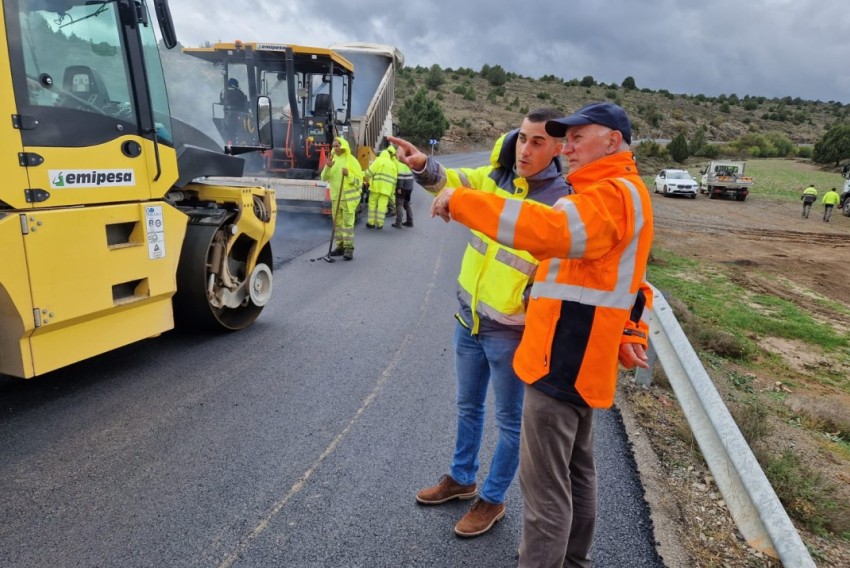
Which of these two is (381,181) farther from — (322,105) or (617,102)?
(617,102)

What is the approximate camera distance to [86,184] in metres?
3.50

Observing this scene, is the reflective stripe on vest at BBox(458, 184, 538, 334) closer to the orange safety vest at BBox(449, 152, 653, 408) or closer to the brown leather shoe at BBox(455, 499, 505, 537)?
the orange safety vest at BBox(449, 152, 653, 408)

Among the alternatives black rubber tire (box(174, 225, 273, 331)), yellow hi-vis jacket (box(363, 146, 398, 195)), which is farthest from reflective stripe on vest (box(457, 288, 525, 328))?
yellow hi-vis jacket (box(363, 146, 398, 195))

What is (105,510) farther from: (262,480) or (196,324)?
(196,324)

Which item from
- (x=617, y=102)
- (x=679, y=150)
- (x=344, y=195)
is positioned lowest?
(x=344, y=195)

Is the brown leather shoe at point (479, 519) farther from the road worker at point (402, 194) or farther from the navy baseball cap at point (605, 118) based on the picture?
the road worker at point (402, 194)

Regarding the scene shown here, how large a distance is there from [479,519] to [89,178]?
3.10 meters

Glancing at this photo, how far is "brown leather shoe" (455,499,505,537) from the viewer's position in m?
2.70

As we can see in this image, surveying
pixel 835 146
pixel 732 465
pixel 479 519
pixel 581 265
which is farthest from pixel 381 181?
pixel 835 146

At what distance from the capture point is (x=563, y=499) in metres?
2.16

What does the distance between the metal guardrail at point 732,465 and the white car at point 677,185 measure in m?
24.6

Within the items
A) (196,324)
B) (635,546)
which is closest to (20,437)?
(196,324)

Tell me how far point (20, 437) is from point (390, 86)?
16.6 meters

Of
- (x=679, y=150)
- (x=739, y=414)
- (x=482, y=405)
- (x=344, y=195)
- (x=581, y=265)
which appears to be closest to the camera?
(x=581, y=265)
